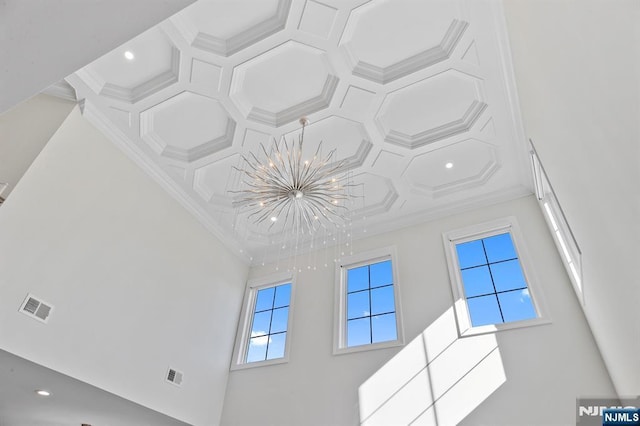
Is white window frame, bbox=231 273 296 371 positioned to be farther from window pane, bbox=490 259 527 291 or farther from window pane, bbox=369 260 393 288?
window pane, bbox=490 259 527 291

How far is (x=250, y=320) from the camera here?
6.50 meters

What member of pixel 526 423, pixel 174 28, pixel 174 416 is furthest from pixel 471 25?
pixel 174 416

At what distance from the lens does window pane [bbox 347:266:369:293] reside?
5.96 m

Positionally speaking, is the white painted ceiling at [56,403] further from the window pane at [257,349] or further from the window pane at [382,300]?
the window pane at [382,300]

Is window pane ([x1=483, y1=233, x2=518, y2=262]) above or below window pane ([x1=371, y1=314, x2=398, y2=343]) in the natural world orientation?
above

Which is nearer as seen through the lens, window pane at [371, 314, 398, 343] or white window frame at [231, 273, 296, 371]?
window pane at [371, 314, 398, 343]

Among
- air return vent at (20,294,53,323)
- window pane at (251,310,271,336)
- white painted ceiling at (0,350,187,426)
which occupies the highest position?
window pane at (251,310,271,336)

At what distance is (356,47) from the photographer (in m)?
4.09

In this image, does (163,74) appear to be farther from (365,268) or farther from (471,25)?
(365,268)

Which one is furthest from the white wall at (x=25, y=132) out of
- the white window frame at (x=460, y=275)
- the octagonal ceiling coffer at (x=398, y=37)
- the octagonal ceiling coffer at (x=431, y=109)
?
the white window frame at (x=460, y=275)

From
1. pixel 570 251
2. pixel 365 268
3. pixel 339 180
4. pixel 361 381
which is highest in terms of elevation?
pixel 339 180

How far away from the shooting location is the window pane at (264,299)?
6574 mm

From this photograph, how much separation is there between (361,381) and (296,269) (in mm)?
2333

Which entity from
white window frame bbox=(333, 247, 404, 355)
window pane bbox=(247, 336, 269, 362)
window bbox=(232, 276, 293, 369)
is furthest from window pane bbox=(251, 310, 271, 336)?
white window frame bbox=(333, 247, 404, 355)
